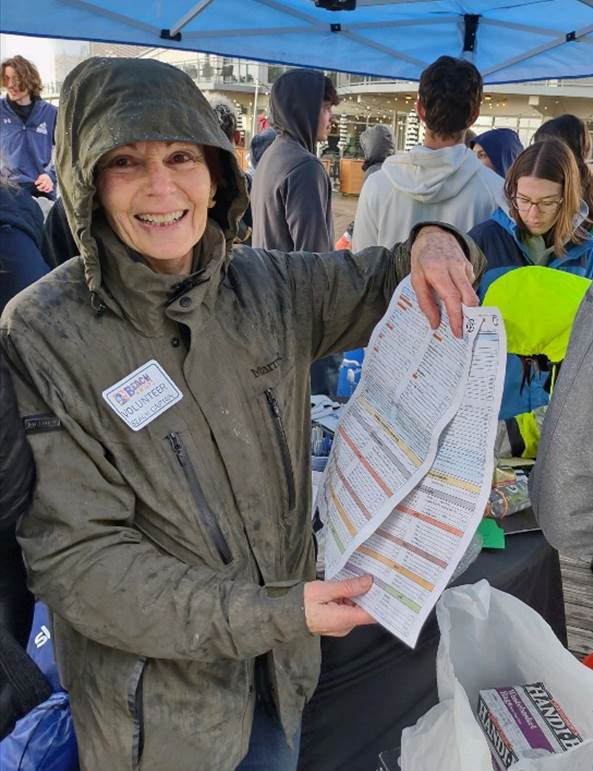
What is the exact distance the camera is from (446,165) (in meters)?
2.85

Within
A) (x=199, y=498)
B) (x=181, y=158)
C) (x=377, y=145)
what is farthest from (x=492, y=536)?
(x=377, y=145)

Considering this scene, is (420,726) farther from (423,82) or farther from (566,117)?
(566,117)

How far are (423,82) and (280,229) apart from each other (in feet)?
3.26

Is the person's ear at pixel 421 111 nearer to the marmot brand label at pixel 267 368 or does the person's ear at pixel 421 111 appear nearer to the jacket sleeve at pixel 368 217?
the jacket sleeve at pixel 368 217

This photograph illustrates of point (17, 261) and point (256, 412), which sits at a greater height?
point (17, 261)

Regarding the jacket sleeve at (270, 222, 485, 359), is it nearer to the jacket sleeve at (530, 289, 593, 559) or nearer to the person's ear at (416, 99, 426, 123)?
the jacket sleeve at (530, 289, 593, 559)

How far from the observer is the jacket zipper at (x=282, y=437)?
1.22 meters

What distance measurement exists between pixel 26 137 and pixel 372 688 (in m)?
4.87

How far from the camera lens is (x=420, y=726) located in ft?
4.62

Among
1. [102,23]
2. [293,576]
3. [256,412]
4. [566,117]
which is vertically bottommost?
[293,576]

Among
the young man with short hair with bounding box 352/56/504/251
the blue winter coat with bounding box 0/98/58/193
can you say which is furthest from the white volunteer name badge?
the blue winter coat with bounding box 0/98/58/193

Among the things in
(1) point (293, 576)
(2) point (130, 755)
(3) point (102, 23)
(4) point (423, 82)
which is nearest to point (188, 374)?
(1) point (293, 576)

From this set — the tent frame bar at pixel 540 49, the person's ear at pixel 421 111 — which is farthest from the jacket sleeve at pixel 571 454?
the tent frame bar at pixel 540 49

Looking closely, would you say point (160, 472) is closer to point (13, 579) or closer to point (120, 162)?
point (13, 579)
